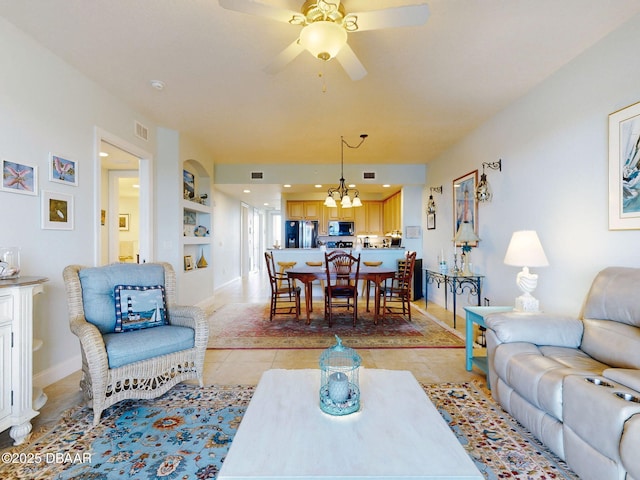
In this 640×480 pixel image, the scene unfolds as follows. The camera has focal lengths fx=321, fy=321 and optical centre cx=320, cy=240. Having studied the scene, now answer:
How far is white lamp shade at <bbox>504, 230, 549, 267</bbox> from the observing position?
8.31ft

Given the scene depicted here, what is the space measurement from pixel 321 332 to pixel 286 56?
2954mm

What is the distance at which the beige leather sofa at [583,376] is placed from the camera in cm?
128

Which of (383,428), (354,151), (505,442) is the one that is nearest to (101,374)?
(383,428)

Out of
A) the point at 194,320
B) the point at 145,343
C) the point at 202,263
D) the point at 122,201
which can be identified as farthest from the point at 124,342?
the point at 122,201

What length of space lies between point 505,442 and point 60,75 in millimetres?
4130

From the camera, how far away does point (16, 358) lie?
1771 millimetres

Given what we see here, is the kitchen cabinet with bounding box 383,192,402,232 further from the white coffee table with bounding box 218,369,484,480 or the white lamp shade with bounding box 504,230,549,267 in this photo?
the white coffee table with bounding box 218,369,484,480

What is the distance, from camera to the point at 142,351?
212 cm

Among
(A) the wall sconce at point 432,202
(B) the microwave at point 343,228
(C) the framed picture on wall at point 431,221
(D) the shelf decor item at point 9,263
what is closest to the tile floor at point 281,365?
(D) the shelf decor item at point 9,263

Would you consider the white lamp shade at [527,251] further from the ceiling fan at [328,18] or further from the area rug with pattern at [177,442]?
the ceiling fan at [328,18]

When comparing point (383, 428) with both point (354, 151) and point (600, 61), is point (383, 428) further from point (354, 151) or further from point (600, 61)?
point (354, 151)

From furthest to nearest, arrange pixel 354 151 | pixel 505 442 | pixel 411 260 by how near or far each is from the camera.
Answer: pixel 354 151, pixel 411 260, pixel 505 442

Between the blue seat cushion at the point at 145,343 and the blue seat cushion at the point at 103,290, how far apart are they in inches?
4.8

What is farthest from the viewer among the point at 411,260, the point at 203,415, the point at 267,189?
the point at 267,189
